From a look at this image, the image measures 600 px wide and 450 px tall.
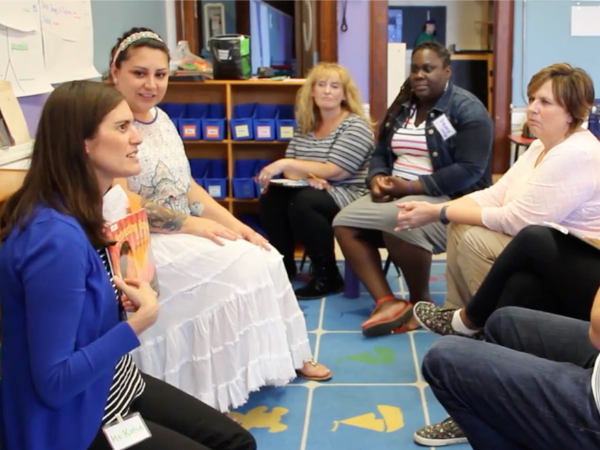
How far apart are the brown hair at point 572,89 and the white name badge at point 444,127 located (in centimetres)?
66

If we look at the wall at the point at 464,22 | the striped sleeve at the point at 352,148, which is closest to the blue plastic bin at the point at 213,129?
the striped sleeve at the point at 352,148

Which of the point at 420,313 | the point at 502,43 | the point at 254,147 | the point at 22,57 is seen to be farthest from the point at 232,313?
the point at 502,43

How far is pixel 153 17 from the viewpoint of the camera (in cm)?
456

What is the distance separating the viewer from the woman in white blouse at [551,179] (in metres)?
2.12

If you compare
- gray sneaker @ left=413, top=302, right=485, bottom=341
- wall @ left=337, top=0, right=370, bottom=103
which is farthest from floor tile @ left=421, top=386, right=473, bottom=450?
wall @ left=337, top=0, right=370, bottom=103

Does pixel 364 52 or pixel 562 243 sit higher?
pixel 364 52

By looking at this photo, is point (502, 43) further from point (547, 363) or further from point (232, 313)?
point (547, 363)

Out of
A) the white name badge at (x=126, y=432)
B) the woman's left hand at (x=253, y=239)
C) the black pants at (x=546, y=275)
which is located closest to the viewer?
the white name badge at (x=126, y=432)

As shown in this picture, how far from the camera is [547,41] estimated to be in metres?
4.54

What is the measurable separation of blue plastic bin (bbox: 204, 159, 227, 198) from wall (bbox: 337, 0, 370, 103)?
132 centimetres

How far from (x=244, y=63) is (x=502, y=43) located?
189cm

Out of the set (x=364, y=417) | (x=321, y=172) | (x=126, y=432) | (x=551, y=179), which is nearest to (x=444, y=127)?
(x=321, y=172)

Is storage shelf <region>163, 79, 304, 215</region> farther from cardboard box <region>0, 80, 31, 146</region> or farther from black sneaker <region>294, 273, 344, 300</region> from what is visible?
cardboard box <region>0, 80, 31, 146</region>

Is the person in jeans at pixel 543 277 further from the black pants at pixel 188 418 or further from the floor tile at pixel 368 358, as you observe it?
the black pants at pixel 188 418
